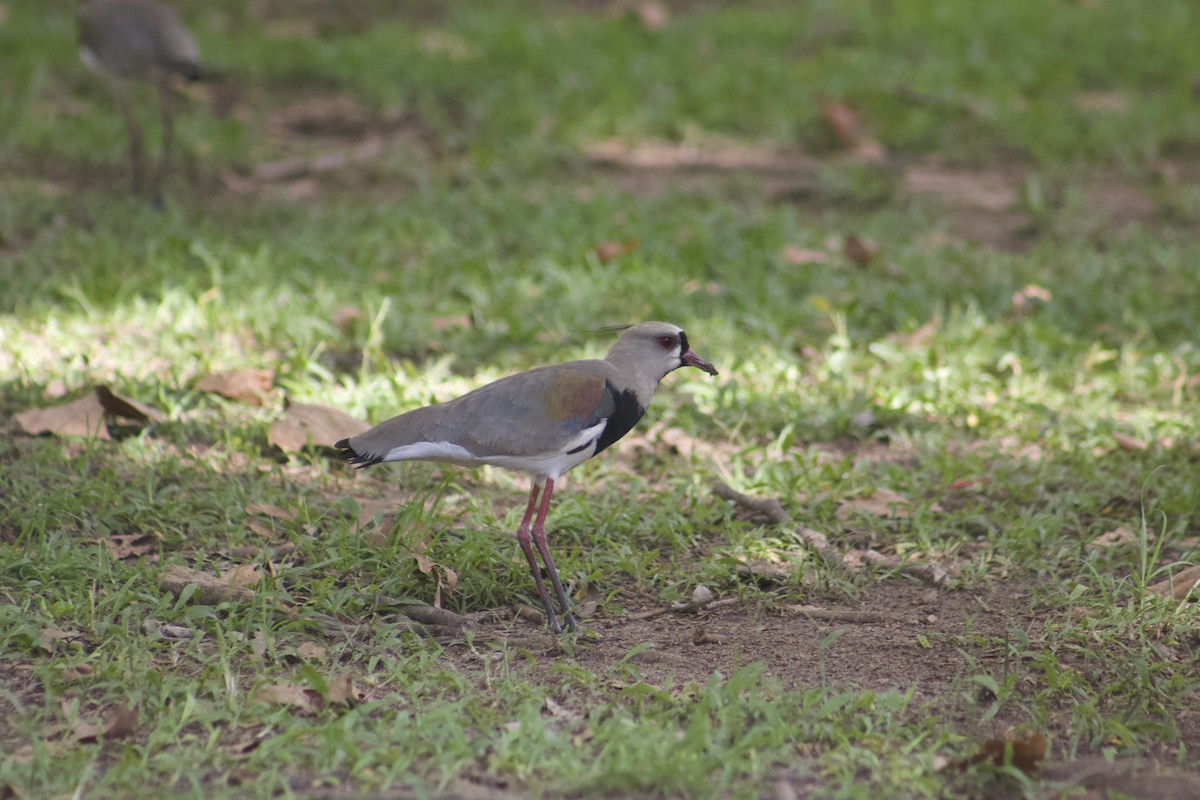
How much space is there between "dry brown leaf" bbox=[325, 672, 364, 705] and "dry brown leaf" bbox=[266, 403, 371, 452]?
1481mm

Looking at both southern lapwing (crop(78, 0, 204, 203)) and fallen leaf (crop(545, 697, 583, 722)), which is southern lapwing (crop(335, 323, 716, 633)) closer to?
fallen leaf (crop(545, 697, 583, 722))

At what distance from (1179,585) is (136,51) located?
5969mm

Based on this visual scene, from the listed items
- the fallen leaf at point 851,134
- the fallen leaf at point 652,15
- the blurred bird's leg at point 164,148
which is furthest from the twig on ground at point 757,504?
the fallen leaf at point 652,15

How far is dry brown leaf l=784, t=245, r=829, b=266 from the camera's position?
6.47 m

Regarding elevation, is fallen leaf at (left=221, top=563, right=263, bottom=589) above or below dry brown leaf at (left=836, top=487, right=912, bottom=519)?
above

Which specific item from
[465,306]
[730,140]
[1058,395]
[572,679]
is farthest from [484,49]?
[572,679]

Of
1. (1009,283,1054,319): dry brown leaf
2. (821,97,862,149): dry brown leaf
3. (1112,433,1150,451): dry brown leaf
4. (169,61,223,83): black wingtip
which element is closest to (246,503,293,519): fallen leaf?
(1112,433,1150,451): dry brown leaf

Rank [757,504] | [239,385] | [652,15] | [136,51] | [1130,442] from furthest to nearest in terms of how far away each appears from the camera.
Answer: [652,15] < [136,51] < [239,385] < [1130,442] < [757,504]

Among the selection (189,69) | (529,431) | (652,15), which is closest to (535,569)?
(529,431)

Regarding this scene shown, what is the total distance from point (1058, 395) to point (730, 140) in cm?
353

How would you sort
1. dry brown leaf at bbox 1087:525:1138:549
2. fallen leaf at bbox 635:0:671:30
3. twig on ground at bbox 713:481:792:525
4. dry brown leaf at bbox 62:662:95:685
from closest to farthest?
dry brown leaf at bbox 62:662:95:685 < dry brown leaf at bbox 1087:525:1138:549 < twig on ground at bbox 713:481:792:525 < fallen leaf at bbox 635:0:671:30

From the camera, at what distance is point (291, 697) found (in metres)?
3.29

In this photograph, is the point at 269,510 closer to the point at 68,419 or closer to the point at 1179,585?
the point at 68,419

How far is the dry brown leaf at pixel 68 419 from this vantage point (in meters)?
4.70
